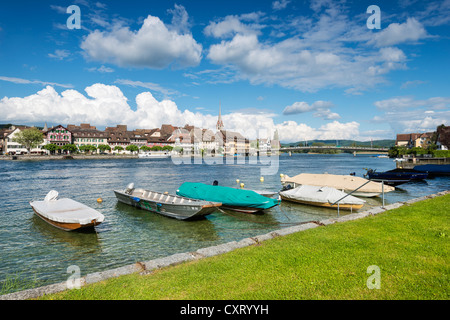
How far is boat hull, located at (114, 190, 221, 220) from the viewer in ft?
61.3

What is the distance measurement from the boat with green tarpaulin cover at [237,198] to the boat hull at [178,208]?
3.16 metres

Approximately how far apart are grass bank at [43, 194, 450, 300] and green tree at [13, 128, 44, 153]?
14394 centimetres

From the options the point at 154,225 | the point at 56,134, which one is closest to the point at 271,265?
the point at 154,225

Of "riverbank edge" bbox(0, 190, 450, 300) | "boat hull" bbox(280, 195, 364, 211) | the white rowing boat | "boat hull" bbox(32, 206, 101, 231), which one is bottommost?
"boat hull" bbox(280, 195, 364, 211)

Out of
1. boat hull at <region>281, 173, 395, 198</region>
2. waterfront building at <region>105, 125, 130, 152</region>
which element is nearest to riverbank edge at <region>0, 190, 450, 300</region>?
boat hull at <region>281, 173, 395, 198</region>

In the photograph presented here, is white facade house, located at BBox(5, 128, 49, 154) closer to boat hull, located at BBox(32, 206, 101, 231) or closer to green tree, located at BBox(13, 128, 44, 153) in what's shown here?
green tree, located at BBox(13, 128, 44, 153)

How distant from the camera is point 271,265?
792 cm

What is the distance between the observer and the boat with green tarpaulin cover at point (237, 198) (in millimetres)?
21203

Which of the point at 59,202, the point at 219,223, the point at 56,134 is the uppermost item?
the point at 56,134

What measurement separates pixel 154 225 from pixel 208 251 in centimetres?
1041

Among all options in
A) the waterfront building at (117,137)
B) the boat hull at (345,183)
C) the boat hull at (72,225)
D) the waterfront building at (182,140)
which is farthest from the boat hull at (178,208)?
the waterfront building at (182,140)

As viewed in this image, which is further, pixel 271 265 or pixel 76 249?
pixel 76 249
